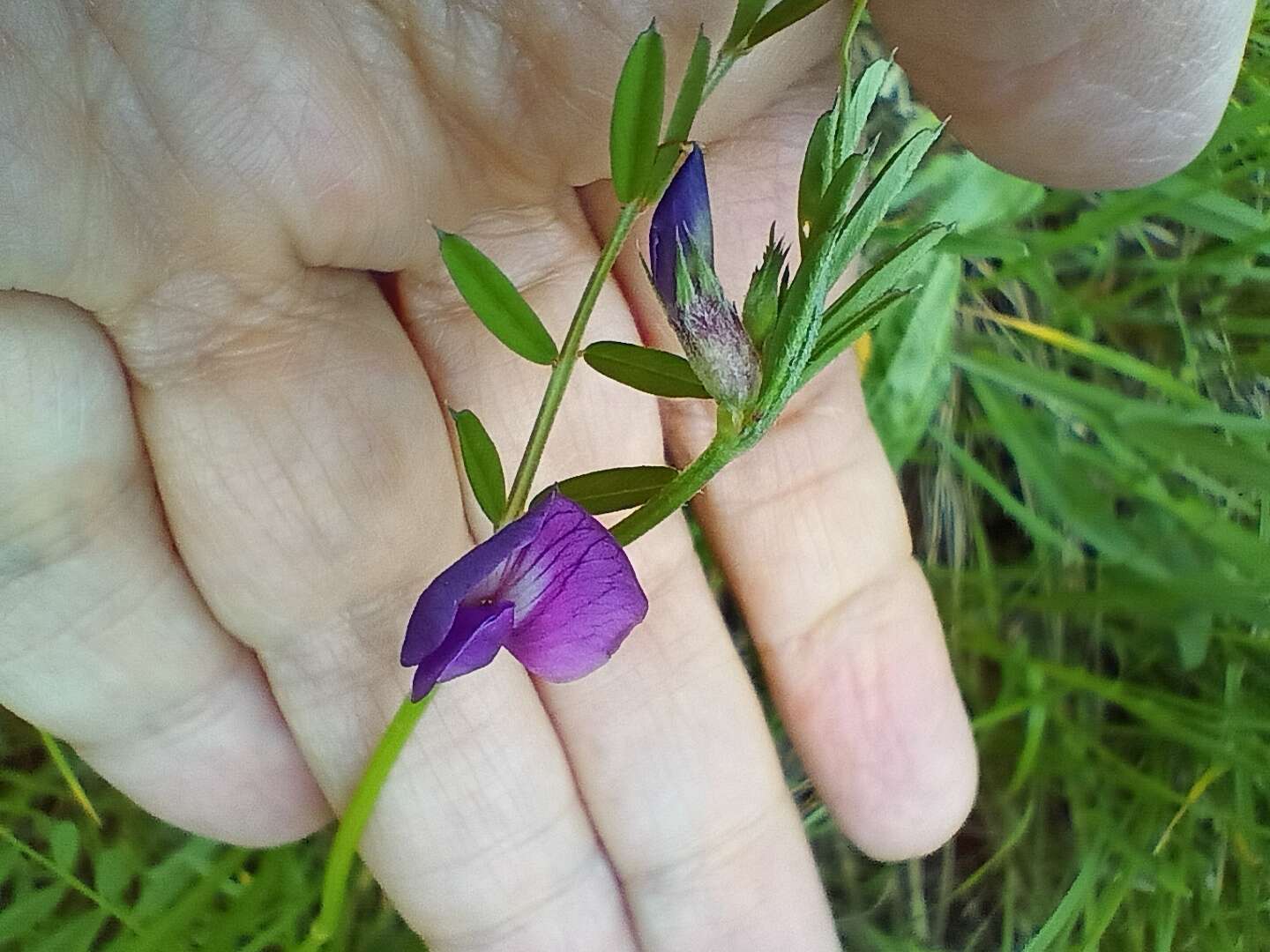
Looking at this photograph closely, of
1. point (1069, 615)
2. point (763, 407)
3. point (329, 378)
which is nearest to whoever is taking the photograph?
point (763, 407)

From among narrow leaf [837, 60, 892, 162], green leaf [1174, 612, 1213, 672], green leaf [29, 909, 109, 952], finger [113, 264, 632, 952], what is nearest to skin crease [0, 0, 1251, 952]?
finger [113, 264, 632, 952]

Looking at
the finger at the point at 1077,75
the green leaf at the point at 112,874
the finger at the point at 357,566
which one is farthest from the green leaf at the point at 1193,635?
the green leaf at the point at 112,874

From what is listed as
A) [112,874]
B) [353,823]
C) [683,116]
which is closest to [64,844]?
[112,874]

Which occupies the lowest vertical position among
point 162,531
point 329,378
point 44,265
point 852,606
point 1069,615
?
point 1069,615

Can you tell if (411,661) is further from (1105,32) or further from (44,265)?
(1105,32)

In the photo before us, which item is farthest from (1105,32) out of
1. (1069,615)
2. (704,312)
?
(1069,615)

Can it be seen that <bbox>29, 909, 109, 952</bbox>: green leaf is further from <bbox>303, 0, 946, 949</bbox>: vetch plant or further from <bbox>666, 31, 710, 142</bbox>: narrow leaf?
<bbox>666, 31, 710, 142</bbox>: narrow leaf

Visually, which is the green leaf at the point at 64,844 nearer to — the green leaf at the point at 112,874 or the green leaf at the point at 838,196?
the green leaf at the point at 112,874

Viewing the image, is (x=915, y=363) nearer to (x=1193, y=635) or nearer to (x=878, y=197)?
(x=1193, y=635)
